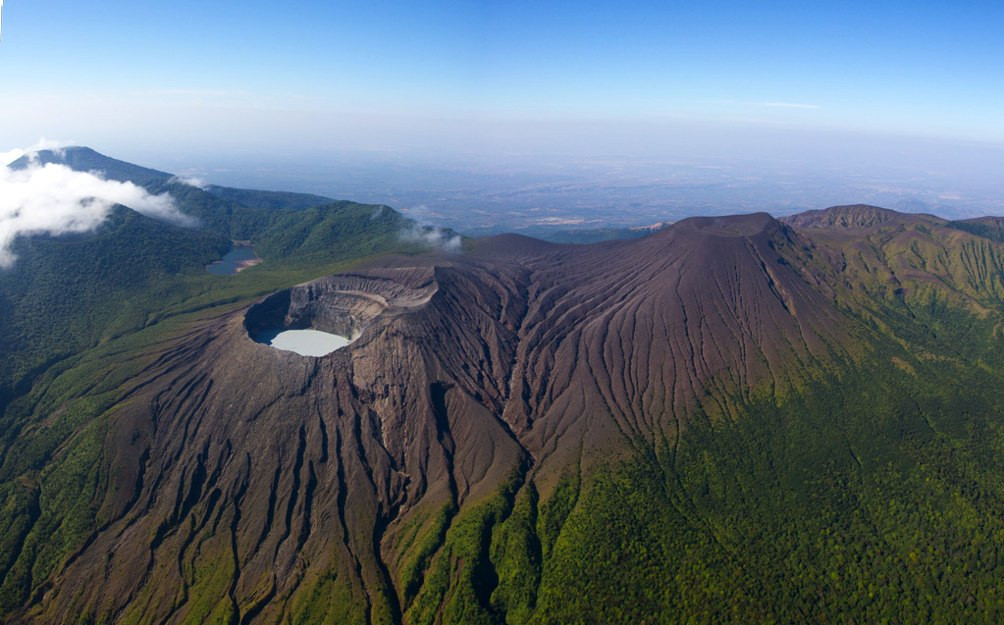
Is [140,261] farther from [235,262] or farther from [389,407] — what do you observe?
[389,407]

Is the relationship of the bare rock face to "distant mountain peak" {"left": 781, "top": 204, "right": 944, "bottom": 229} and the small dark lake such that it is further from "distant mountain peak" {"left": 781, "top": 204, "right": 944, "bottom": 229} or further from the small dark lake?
"distant mountain peak" {"left": 781, "top": 204, "right": 944, "bottom": 229}

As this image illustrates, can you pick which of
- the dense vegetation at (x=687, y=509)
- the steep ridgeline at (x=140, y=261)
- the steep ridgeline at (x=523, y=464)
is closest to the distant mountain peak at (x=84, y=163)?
the steep ridgeline at (x=140, y=261)

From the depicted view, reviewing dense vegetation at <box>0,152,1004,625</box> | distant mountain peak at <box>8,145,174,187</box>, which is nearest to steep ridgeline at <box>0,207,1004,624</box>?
dense vegetation at <box>0,152,1004,625</box>

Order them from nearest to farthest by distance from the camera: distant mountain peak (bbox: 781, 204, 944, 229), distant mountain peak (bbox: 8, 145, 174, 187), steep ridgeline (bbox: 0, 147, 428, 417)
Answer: steep ridgeline (bbox: 0, 147, 428, 417) < distant mountain peak (bbox: 781, 204, 944, 229) < distant mountain peak (bbox: 8, 145, 174, 187)

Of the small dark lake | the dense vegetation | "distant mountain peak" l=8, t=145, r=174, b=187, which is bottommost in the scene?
the dense vegetation

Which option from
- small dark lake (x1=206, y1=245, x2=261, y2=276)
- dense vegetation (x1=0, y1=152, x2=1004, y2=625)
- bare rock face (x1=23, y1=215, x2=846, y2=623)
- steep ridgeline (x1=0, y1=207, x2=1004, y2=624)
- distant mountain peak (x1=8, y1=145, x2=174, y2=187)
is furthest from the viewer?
distant mountain peak (x1=8, y1=145, x2=174, y2=187)

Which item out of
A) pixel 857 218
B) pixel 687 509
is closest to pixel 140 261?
pixel 687 509
